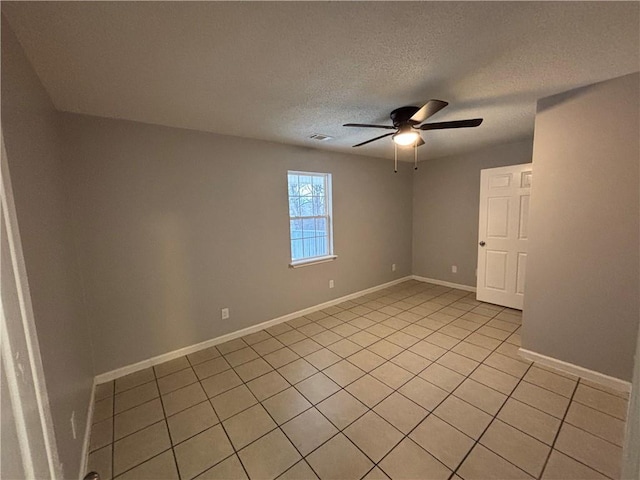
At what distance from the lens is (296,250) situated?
3682 mm

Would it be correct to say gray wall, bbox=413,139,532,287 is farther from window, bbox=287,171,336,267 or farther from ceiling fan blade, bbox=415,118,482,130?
ceiling fan blade, bbox=415,118,482,130

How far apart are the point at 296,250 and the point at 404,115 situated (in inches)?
84.8

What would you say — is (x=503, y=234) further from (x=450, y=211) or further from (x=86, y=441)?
(x=86, y=441)

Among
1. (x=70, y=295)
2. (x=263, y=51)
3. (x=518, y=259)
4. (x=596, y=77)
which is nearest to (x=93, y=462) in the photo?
(x=70, y=295)

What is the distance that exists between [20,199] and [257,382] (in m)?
1.96

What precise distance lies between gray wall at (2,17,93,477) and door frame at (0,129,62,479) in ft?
2.85

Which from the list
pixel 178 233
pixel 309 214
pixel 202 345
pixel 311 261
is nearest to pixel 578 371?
pixel 311 261

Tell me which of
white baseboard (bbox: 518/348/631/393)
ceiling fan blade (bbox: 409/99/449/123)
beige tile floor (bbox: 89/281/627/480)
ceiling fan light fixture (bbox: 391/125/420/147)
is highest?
ceiling fan blade (bbox: 409/99/449/123)

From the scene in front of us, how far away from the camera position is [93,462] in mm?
1600

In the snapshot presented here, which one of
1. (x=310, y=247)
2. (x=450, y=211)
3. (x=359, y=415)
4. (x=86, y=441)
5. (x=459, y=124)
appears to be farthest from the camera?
(x=450, y=211)

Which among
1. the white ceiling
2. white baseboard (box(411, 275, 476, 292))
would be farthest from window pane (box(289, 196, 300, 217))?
white baseboard (box(411, 275, 476, 292))

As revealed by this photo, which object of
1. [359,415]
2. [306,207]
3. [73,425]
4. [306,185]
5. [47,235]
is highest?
[306,185]

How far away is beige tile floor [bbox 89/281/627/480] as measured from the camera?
152 cm

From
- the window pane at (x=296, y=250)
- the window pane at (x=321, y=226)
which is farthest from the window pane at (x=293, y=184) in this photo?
the window pane at (x=296, y=250)
